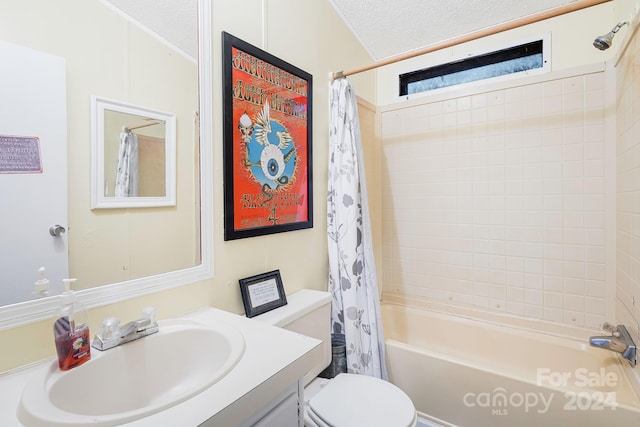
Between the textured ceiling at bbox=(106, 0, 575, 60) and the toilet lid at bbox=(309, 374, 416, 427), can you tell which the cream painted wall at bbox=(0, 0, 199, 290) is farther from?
the textured ceiling at bbox=(106, 0, 575, 60)

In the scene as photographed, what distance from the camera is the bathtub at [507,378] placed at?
52.4 inches

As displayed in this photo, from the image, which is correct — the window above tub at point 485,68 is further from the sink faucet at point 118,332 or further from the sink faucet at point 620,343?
the sink faucet at point 118,332

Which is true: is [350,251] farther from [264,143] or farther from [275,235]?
[264,143]

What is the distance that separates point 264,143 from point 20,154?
2.74 ft

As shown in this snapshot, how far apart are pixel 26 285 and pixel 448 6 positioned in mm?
2359

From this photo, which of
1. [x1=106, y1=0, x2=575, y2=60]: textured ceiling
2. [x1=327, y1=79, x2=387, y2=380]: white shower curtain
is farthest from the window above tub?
[x1=327, y1=79, x2=387, y2=380]: white shower curtain

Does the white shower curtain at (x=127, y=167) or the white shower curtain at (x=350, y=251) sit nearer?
the white shower curtain at (x=127, y=167)

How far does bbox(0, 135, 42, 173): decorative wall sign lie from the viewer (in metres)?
0.74

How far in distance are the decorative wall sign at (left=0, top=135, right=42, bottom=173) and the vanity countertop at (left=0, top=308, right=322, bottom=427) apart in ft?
1.62

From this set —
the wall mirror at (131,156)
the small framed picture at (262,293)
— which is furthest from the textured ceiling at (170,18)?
the small framed picture at (262,293)

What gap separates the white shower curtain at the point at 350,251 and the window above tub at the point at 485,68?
2.86 ft

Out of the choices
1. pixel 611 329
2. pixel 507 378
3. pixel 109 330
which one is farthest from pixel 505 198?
pixel 109 330

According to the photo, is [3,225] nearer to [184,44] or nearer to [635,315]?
[184,44]

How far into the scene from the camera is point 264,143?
1.42 m
